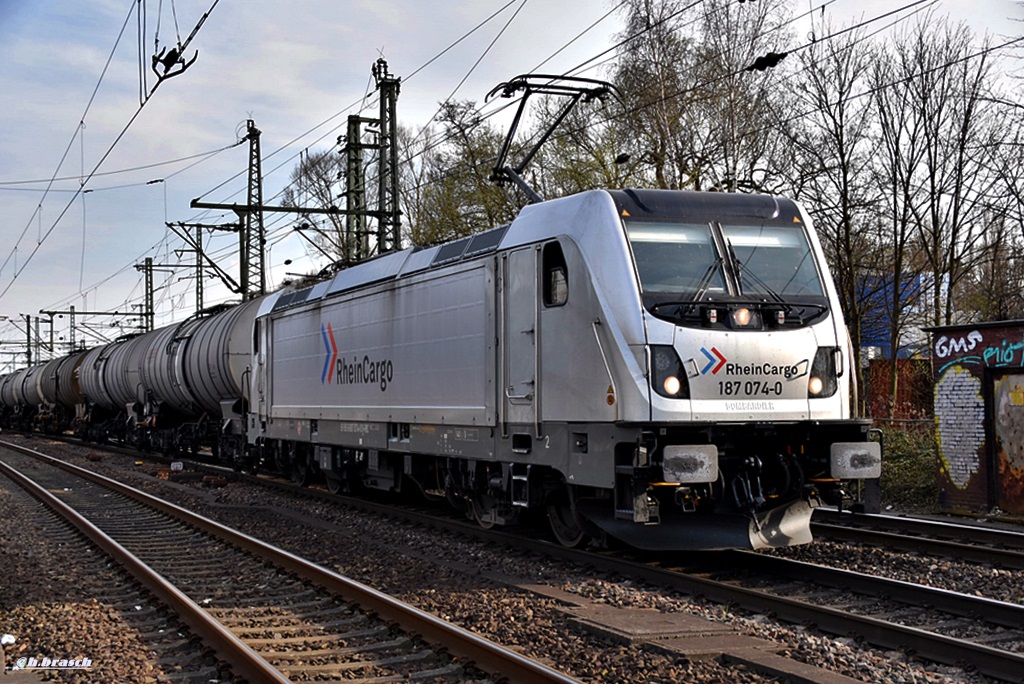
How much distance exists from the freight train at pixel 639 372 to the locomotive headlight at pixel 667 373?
0.7 inches

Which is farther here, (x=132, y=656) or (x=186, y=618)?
(x=186, y=618)

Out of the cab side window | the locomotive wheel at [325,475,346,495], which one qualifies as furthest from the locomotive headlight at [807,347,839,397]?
the locomotive wheel at [325,475,346,495]

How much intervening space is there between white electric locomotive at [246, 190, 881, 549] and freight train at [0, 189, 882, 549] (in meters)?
0.02

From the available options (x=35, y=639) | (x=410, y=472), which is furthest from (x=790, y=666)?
(x=410, y=472)

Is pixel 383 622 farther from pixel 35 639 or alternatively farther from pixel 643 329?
pixel 643 329

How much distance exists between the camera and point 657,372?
8.93m

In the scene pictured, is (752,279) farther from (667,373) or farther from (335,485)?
(335,485)

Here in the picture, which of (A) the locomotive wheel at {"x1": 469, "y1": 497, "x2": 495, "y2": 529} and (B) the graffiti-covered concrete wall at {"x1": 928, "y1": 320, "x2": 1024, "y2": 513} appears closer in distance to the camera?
(A) the locomotive wheel at {"x1": 469, "y1": 497, "x2": 495, "y2": 529}

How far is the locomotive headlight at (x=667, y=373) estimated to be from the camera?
8.91 metres

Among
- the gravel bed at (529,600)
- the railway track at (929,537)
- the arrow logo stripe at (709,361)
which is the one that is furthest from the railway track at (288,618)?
the railway track at (929,537)

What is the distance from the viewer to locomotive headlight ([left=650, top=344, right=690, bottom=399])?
8.91 metres

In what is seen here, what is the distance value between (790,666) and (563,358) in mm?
4201

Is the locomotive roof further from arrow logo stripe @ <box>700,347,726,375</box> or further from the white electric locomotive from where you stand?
arrow logo stripe @ <box>700,347,726,375</box>

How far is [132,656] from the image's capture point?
23.5 feet
